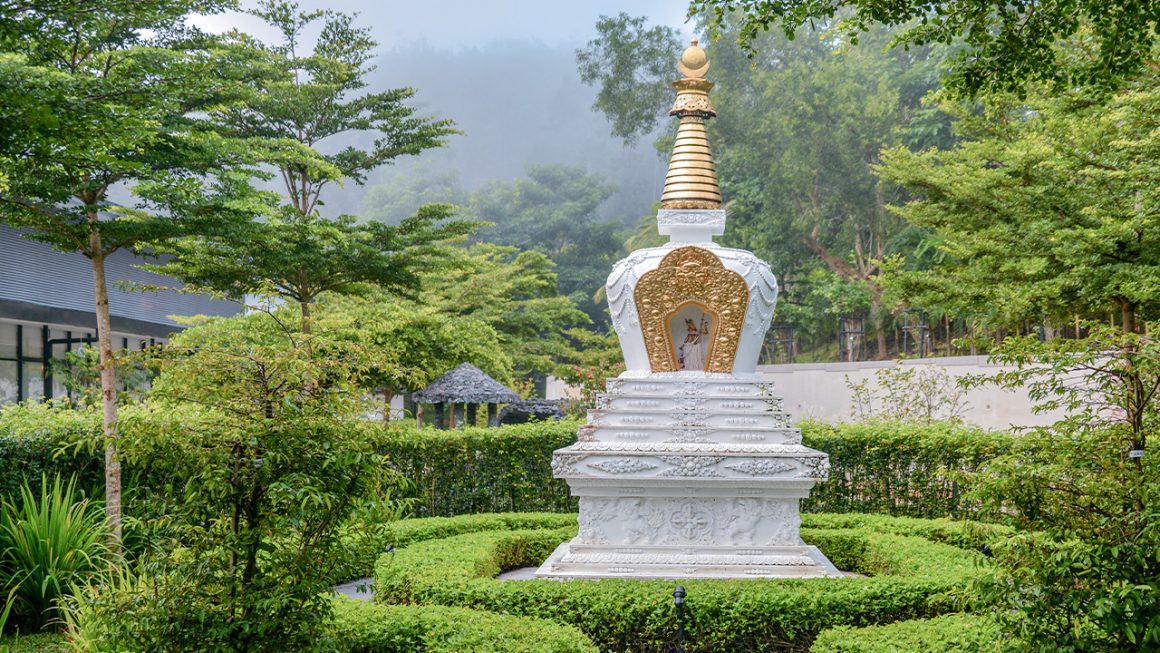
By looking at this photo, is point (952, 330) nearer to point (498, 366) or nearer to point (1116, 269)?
point (498, 366)

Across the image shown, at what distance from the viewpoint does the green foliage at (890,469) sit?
44.0 ft

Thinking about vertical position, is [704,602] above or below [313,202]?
below

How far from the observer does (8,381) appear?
21062 mm

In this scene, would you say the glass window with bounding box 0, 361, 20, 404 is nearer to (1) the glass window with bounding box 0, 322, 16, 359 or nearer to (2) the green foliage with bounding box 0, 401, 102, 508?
(1) the glass window with bounding box 0, 322, 16, 359

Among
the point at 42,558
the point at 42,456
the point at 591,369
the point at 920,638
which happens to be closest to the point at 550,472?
the point at 42,456

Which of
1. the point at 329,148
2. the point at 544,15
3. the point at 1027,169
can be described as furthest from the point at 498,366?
the point at 544,15

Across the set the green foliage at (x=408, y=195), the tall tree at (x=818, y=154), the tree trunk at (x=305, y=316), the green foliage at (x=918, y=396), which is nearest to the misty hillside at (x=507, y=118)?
the green foliage at (x=408, y=195)

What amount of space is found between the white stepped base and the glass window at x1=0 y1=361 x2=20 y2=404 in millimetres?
16391

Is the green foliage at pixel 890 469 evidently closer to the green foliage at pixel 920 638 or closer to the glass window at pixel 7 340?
the green foliage at pixel 920 638

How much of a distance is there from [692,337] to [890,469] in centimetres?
375

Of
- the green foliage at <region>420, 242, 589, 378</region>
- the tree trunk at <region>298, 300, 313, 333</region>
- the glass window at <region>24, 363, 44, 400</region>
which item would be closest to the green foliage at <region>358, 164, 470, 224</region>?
the green foliage at <region>420, 242, 589, 378</region>

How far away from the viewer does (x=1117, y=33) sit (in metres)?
6.59

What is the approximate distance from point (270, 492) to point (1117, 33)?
20.8 feet

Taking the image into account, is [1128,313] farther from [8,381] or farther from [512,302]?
[8,381]
